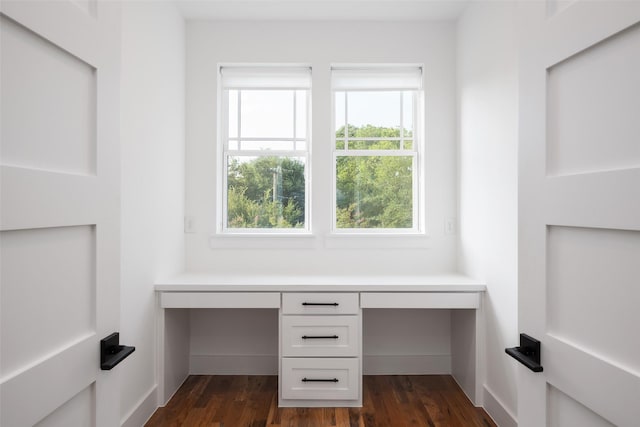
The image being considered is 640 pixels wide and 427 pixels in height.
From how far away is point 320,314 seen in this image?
228cm

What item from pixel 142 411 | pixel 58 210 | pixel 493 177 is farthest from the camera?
pixel 493 177

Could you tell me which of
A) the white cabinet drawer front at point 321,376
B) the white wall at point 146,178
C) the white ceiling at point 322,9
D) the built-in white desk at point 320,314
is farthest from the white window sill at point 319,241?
the white ceiling at point 322,9

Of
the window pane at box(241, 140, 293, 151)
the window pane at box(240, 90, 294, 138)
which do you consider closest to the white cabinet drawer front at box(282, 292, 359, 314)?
the window pane at box(241, 140, 293, 151)

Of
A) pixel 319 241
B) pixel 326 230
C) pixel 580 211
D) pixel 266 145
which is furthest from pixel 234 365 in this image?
pixel 580 211

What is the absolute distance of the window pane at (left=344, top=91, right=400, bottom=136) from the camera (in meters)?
2.93

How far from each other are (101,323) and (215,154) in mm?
2087

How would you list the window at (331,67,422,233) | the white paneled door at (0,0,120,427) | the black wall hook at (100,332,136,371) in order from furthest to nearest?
the window at (331,67,422,233) → the black wall hook at (100,332,136,371) → the white paneled door at (0,0,120,427)

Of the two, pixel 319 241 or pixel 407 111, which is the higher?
pixel 407 111

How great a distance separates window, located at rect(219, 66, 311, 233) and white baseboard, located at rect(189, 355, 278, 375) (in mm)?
990

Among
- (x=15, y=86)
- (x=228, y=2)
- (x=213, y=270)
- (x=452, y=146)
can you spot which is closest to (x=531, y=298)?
(x=15, y=86)

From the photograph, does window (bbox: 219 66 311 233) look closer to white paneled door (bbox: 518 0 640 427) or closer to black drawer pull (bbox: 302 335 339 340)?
black drawer pull (bbox: 302 335 339 340)

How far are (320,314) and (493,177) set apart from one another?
1.34m

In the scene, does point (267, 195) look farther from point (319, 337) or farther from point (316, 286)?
point (319, 337)

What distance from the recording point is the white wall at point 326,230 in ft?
9.21
